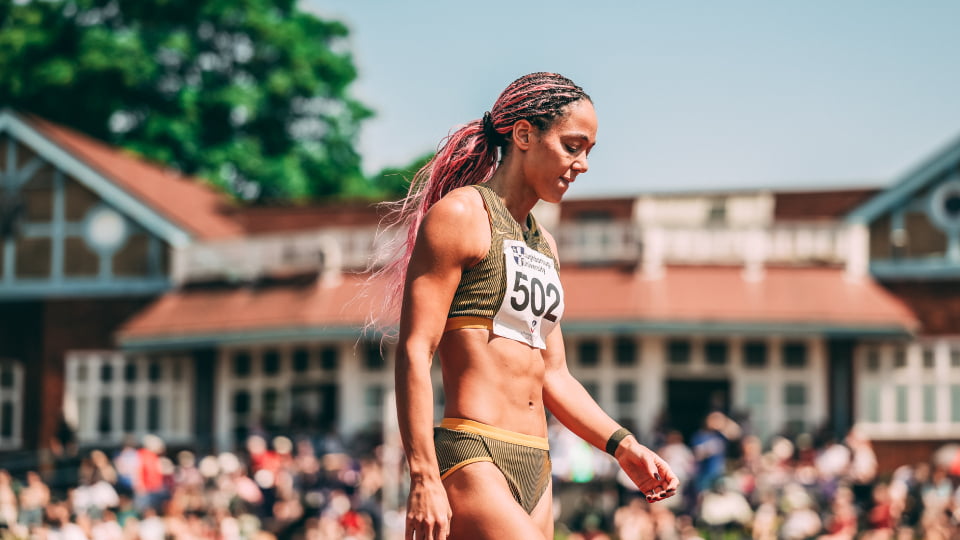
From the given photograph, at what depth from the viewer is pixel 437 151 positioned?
555 centimetres

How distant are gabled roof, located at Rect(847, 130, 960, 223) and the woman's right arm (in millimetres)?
24820

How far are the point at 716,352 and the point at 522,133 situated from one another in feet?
77.6

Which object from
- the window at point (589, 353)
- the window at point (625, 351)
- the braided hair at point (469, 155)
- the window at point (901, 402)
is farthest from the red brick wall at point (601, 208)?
the braided hair at point (469, 155)

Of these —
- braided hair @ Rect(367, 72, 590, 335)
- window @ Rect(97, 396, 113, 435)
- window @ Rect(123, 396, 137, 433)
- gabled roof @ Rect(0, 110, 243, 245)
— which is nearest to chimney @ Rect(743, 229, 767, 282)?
gabled roof @ Rect(0, 110, 243, 245)

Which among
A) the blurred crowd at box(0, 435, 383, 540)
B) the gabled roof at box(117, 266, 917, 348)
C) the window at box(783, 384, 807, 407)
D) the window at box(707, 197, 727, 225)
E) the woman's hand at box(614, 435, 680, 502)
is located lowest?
the blurred crowd at box(0, 435, 383, 540)

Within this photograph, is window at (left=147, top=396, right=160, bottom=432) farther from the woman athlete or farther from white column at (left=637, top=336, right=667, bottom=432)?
the woman athlete

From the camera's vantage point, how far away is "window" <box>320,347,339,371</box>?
29878mm

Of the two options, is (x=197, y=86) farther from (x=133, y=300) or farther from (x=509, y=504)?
(x=509, y=504)

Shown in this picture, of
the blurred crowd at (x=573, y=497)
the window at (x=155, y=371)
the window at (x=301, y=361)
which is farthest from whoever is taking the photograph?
the window at (x=155, y=371)

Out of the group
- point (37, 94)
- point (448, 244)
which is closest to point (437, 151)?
point (448, 244)

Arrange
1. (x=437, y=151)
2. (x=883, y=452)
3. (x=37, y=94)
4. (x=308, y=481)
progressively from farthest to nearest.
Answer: (x=37, y=94), (x=883, y=452), (x=308, y=481), (x=437, y=151)

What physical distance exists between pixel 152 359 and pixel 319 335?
540 centimetres

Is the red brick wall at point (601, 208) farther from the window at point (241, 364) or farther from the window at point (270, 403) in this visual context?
the window at point (241, 364)

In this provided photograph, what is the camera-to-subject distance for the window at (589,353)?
28766 mm
